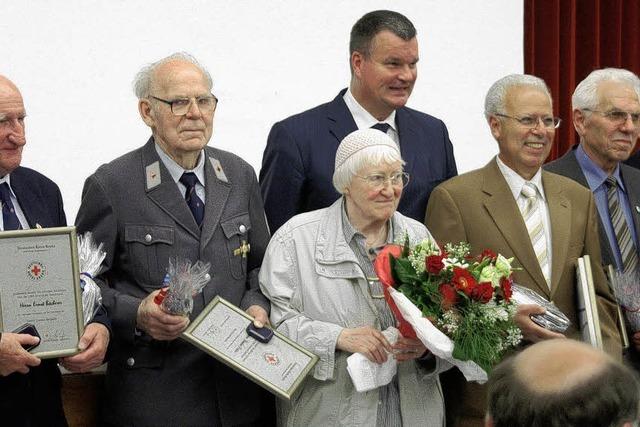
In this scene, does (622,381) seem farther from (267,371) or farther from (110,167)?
(110,167)

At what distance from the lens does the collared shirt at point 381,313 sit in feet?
12.3

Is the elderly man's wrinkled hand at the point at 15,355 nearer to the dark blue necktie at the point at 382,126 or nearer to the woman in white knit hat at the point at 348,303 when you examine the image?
the woman in white knit hat at the point at 348,303

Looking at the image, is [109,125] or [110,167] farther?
[109,125]

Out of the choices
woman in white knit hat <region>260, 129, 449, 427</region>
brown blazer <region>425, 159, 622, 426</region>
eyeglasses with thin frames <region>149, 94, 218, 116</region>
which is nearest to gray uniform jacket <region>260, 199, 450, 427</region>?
woman in white knit hat <region>260, 129, 449, 427</region>

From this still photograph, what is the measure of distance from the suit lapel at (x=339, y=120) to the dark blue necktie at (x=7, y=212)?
1231 mm

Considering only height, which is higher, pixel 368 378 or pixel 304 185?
pixel 304 185

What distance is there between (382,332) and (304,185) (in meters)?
0.73

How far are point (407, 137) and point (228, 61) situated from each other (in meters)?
2.05

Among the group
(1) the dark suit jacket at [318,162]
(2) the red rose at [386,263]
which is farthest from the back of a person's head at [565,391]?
(1) the dark suit jacket at [318,162]

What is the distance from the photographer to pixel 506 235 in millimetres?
4086

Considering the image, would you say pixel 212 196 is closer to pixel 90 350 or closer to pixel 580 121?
pixel 90 350

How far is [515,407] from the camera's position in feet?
6.34

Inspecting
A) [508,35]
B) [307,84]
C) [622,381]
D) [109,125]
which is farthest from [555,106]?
[622,381]

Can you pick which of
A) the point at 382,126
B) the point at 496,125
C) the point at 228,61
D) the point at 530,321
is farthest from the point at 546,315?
the point at 228,61
